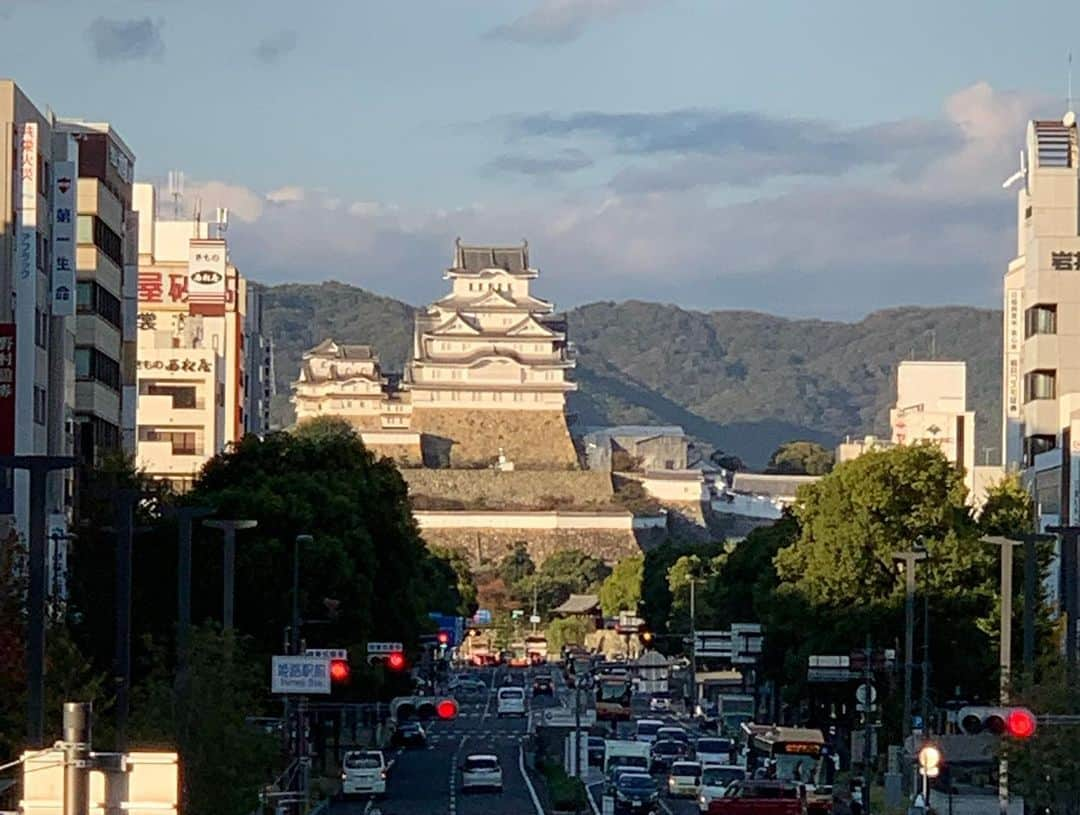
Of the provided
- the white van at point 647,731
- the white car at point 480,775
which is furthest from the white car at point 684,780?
the white van at point 647,731

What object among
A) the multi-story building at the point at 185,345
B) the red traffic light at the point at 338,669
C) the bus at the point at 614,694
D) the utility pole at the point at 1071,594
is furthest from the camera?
the multi-story building at the point at 185,345

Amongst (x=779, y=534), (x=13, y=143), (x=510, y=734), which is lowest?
(x=510, y=734)

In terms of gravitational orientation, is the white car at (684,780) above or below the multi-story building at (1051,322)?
below

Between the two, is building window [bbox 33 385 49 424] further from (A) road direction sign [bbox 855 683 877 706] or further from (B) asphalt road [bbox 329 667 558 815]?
(A) road direction sign [bbox 855 683 877 706]

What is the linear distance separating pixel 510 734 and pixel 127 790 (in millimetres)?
94234

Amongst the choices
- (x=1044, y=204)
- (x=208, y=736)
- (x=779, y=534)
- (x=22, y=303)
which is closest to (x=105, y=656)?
(x=22, y=303)

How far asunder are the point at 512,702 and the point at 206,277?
24.1 m

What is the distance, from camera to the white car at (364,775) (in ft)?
243

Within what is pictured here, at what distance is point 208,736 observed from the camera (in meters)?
48.0

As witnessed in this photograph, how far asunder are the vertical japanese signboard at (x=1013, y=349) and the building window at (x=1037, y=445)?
1008 cm

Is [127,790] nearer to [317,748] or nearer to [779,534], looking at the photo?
[317,748]

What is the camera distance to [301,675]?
6191 cm

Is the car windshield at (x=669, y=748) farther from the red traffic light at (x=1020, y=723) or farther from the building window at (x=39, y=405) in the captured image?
the red traffic light at (x=1020, y=723)

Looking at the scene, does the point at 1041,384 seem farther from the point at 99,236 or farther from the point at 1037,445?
the point at 99,236
